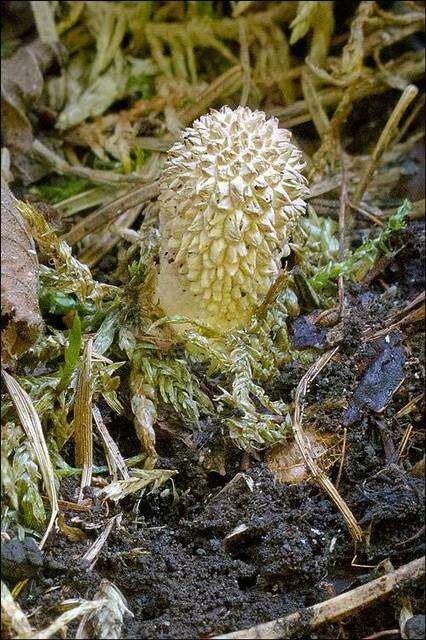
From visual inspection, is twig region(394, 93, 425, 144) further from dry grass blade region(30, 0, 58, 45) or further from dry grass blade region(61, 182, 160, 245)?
dry grass blade region(30, 0, 58, 45)

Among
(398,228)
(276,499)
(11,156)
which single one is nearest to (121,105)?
(11,156)

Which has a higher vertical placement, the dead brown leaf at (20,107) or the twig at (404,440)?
the dead brown leaf at (20,107)

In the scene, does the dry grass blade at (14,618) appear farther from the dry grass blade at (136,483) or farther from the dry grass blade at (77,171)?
the dry grass blade at (77,171)

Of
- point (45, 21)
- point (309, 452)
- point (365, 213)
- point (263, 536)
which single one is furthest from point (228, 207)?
point (45, 21)

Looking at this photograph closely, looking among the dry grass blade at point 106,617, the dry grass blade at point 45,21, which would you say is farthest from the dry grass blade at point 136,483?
the dry grass blade at point 45,21

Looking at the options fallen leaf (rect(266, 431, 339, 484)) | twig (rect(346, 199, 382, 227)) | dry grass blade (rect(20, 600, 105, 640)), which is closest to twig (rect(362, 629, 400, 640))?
fallen leaf (rect(266, 431, 339, 484))

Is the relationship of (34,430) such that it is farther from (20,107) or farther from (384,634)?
(20,107)

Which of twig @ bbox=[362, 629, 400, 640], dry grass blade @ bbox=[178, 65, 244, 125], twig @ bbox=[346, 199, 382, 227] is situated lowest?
twig @ bbox=[362, 629, 400, 640]
